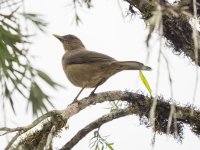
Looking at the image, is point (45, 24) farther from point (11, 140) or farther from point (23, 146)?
point (23, 146)

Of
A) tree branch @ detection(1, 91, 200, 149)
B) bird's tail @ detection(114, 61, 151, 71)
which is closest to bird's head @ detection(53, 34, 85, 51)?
bird's tail @ detection(114, 61, 151, 71)

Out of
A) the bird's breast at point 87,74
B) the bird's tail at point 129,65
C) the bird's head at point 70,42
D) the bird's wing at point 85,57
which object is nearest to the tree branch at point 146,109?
the bird's tail at point 129,65

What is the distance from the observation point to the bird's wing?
5.66 metres

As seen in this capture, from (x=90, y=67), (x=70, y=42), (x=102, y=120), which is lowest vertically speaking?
(x=102, y=120)

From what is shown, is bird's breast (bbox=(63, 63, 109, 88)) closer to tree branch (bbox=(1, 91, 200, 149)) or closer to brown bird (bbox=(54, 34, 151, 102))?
brown bird (bbox=(54, 34, 151, 102))

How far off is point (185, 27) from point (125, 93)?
0.78m

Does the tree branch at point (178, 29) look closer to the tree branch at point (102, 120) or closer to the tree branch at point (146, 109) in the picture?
the tree branch at point (146, 109)

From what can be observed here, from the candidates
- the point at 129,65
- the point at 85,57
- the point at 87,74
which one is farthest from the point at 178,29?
the point at 85,57

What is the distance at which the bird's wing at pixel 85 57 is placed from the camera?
5664 mm

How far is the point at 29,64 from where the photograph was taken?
233cm

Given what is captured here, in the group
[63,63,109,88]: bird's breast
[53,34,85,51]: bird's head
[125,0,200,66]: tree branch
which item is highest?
[53,34,85,51]: bird's head

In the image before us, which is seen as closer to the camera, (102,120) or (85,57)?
(102,120)

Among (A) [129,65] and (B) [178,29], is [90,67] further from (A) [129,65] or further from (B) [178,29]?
(B) [178,29]

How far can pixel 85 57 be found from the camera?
595cm
